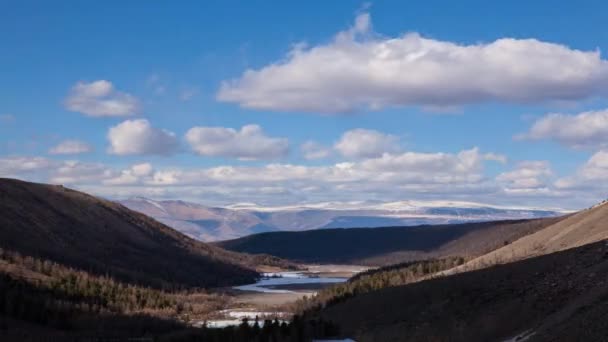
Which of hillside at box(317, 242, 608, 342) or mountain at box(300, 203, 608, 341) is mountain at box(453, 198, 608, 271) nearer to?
mountain at box(300, 203, 608, 341)

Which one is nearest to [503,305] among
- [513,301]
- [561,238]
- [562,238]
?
[513,301]

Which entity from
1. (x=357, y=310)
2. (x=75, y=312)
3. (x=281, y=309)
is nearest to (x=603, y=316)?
(x=357, y=310)

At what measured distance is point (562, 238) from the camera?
11206 cm

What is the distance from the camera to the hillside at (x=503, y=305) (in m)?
57.9

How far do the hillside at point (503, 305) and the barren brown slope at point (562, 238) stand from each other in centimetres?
891

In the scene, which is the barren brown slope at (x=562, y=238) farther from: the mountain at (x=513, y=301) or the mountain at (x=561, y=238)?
the mountain at (x=513, y=301)

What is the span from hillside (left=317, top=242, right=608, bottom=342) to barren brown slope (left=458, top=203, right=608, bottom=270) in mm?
8907

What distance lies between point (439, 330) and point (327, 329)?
1799 cm

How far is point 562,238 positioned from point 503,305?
39.2 metres

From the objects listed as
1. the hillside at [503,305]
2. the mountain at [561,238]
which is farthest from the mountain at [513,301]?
the mountain at [561,238]

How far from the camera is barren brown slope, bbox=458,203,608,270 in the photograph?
4065 inches

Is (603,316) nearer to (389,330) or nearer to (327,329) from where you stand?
(389,330)

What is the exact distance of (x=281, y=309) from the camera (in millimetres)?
179500

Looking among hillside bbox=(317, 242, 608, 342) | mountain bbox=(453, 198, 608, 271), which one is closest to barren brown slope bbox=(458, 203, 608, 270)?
mountain bbox=(453, 198, 608, 271)
